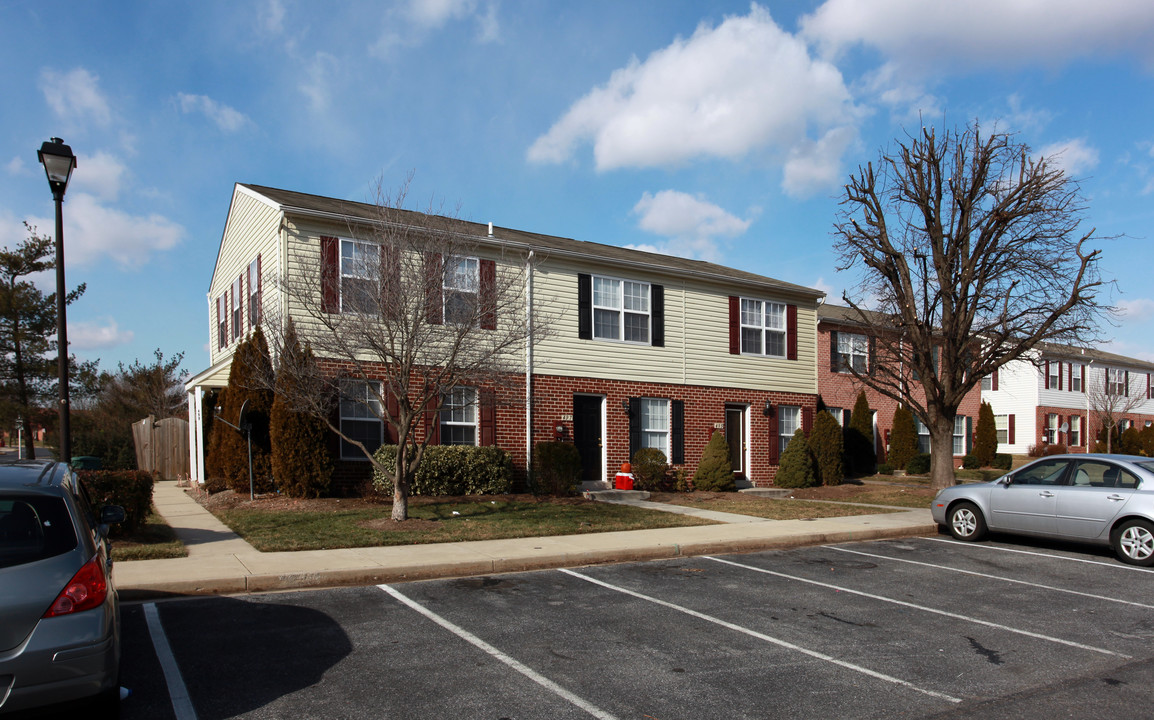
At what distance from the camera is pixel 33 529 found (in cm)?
454

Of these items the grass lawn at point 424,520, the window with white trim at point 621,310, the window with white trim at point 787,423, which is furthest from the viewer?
the window with white trim at point 787,423

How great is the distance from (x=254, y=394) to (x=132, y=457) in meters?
11.9

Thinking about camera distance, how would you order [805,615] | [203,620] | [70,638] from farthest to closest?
1. [805,615]
2. [203,620]
3. [70,638]

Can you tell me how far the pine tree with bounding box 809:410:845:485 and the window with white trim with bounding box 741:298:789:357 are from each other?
2.31 metres

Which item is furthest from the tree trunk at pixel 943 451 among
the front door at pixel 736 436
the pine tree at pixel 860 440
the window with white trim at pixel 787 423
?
the pine tree at pixel 860 440

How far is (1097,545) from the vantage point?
438 inches

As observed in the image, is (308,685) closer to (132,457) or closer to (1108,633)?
(1108,633)

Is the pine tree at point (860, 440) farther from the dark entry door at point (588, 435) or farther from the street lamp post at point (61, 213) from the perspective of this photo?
the street lamp post at point (61, 213)

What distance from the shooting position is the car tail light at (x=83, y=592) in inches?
169

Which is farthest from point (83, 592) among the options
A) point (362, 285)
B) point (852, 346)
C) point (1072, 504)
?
point (852, 346)

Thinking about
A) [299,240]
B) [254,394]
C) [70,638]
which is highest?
[299,240]

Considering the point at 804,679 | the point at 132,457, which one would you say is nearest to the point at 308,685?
the point at 804,679

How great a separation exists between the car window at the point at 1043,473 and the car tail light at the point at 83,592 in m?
12.1

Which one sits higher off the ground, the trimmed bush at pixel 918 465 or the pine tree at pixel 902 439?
the pine tree at pixel 902 439
